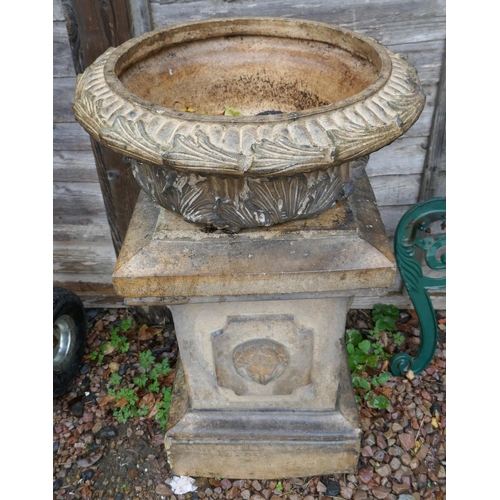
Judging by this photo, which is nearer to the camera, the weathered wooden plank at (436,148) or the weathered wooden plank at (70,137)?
the weathered wooden plank at (436,148)

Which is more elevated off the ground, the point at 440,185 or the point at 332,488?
the point at 440,185

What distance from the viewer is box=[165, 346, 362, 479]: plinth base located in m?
1.87

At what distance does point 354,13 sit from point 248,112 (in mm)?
554

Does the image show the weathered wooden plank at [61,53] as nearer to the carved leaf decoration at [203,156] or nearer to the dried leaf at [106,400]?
the carved leaf decoration at [203,156]

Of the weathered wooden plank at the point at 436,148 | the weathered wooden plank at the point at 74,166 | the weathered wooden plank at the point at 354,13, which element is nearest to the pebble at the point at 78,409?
the weathered wooden plank at the point at 74,166

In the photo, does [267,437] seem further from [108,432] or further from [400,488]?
[108,432]

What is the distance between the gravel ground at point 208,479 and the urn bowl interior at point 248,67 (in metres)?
1.34

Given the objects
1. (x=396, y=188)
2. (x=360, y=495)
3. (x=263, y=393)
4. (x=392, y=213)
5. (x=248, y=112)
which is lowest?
(x=360, y=495)

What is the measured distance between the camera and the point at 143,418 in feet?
7.25

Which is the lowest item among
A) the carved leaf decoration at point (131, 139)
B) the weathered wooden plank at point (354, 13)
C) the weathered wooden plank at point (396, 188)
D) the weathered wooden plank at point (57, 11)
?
the weathered wooden plank at point (396, 188)

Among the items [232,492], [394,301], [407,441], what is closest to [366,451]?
[407,441]

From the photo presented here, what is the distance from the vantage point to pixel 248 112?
6.08 feet

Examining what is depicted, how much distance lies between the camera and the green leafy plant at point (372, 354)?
226 cm

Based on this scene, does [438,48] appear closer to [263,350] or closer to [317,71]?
[317,71]
